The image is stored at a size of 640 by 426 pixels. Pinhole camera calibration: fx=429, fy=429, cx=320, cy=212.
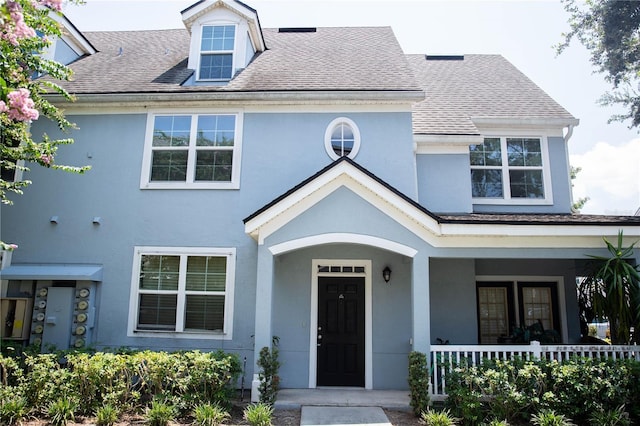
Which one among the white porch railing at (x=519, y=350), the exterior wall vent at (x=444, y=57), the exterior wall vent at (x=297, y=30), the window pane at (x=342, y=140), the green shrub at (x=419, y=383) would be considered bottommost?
the green shrub at (x=419, y=383)

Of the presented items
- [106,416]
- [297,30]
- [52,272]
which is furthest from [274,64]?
[106,416]

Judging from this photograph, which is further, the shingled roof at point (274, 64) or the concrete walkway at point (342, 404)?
the shingled roof at point (274, 64)

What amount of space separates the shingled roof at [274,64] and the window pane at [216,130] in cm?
67

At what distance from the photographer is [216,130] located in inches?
408

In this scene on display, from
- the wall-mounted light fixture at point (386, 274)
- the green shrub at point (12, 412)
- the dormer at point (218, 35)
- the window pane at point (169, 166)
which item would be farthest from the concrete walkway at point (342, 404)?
the dormer at point (218, 35)

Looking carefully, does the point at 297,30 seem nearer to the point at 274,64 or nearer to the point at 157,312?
the point at 274,64

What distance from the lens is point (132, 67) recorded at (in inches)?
468

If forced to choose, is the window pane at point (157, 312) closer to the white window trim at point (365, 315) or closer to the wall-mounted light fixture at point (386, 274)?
the white window trim at point (365, 315)

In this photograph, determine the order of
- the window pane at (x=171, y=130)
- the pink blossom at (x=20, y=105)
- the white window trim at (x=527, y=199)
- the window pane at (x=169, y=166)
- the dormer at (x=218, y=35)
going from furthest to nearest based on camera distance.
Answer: the white window trim at (x=527, y=199), the dormer at (x=218, y=35), the window pane at (x=171, y=130), the window pane at (x=169, y=166), the pink blossom at (x=20, y=105)

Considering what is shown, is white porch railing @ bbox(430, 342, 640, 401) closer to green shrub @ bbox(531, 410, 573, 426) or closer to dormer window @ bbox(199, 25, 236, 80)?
green shrub @ bbox(531, 410, 573, 426)

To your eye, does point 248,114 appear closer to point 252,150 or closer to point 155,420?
point 252,150

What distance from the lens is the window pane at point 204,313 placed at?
9555 millimetres

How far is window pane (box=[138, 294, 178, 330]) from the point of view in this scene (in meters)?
9.65

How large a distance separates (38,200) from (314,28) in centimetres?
996
